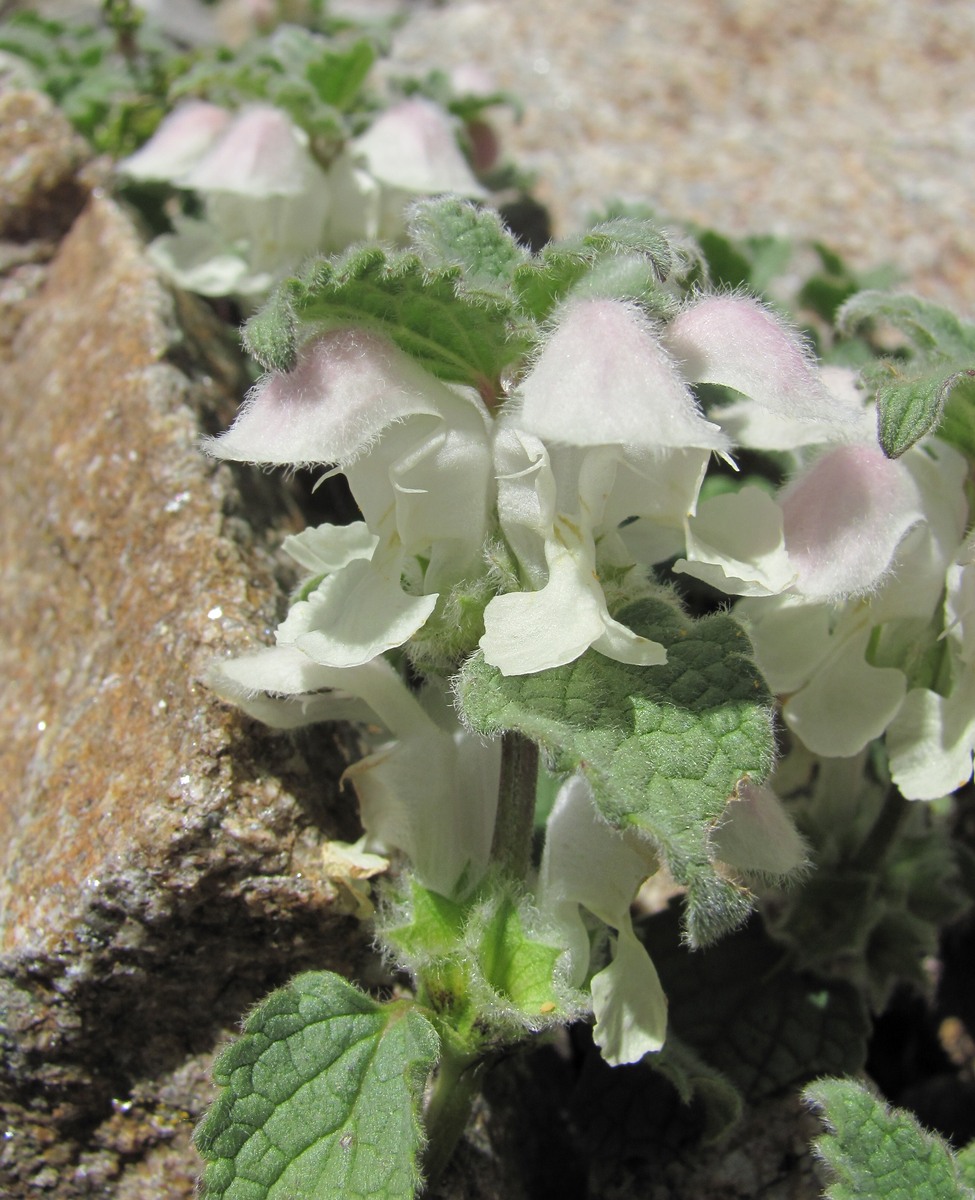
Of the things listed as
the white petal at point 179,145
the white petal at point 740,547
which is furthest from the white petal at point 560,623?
the white petal at point 179,145

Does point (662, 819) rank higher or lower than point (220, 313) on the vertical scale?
higher

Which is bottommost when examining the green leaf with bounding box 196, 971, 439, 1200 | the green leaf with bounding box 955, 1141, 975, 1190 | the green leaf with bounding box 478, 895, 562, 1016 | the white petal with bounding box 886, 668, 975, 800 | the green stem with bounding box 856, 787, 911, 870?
the green leaf with bounding box 955, 1141, 975, 1190

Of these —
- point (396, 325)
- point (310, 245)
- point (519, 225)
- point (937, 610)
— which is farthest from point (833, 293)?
point (396, 325)

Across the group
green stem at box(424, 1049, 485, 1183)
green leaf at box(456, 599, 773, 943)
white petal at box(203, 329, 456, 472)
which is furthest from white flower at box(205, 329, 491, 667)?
green stem at box(424, 1049, 485, 1183)

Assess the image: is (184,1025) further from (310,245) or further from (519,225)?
(519,225)

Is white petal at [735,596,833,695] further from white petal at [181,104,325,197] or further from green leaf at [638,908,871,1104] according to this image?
white petal at [181,104,325,197]

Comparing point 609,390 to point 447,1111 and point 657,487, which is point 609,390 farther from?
point 447,1111
